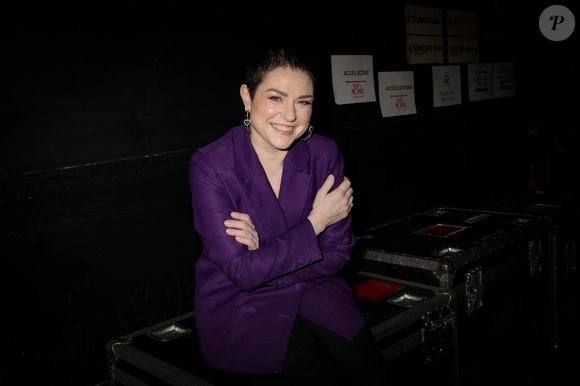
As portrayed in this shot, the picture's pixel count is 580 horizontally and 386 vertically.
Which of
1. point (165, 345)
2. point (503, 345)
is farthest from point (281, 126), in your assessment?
point (503, 345)

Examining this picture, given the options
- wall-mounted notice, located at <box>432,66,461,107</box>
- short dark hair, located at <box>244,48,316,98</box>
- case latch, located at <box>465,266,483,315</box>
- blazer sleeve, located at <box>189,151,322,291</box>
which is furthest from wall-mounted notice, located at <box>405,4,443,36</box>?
blazer sleeve, located at <box>189,151,322,291</box>

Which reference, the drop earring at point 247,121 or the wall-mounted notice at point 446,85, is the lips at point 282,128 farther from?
the wall-mounted notice at point 446,85

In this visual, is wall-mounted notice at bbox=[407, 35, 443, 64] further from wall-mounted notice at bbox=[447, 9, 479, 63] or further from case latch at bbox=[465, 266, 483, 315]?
case latch at bbox=[465, 266, 483, 315]

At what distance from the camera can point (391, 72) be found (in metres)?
3.31

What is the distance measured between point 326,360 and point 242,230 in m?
0.44

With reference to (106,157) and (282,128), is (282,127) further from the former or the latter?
(106,157)

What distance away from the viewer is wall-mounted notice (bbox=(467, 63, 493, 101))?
12.9 feet

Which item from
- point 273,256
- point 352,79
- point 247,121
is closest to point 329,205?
point 273,256

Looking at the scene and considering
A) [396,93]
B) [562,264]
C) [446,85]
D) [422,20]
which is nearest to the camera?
[562,264]

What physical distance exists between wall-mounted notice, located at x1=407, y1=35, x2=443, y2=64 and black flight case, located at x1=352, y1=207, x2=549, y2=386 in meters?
1.15

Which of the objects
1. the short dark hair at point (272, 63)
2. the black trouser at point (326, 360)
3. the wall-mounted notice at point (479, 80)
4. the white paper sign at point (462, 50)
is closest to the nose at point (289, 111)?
the short dark hair at point (272, 63)

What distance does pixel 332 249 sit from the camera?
1.66m

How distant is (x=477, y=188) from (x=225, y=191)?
306cm

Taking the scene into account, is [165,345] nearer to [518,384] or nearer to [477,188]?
[518,384]
